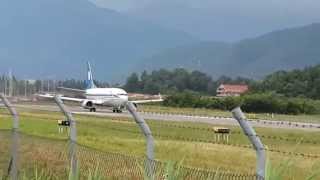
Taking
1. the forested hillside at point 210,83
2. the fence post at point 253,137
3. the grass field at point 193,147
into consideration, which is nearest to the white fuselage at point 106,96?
the forested hillside at point 210,83

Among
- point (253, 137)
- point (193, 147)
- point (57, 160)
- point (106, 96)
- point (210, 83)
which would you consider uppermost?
point (210, 83)

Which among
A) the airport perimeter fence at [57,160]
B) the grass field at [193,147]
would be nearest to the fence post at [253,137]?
the airport perimeter fence at [57,160]

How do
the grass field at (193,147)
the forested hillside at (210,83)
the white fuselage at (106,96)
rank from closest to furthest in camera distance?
the grass field at (193,147)
the white fuselage at (106,96)
the forested hillside at (210,83)

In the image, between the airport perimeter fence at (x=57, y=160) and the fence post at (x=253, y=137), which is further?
the airport perimeter fence at (x=57, y=160)

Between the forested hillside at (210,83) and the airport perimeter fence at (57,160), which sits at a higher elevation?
the forested hillside at (210,83)

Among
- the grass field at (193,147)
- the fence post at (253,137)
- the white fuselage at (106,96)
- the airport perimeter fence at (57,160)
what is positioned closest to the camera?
the fence post at (253,137)

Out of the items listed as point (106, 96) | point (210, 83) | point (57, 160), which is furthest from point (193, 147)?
point (210, 83)

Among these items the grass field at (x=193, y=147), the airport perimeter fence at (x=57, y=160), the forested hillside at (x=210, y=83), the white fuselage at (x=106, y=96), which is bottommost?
the grass field at (x=193, y=147)

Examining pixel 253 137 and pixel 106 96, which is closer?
pixel 253 137

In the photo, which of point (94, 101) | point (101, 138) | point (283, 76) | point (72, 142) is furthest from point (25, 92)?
point (72, 142)

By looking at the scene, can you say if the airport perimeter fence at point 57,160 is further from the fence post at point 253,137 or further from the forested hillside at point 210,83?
the forested hillside at point 210,83

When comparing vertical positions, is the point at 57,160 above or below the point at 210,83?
below

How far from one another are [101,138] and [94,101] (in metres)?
41.7

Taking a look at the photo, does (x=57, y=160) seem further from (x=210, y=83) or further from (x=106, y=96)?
(x=210, y=83)
